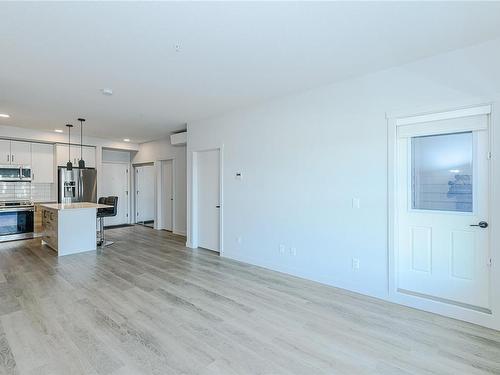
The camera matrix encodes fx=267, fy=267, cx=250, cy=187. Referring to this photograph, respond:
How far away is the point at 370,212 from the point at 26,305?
13.4 feet

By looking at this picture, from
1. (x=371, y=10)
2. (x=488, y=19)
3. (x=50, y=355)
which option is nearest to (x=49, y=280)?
(x=50, y=355)

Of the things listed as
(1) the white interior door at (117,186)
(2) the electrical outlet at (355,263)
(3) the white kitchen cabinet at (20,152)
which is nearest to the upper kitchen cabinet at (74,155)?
(3) the white kitchen cabinet at (20,152)

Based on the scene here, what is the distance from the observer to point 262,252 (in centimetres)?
443

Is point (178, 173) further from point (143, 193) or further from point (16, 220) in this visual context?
point (16, 220)

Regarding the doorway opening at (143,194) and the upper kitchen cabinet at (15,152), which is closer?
the upper kitchen cabinet at (15,152)

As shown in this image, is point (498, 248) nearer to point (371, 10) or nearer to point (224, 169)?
point (371, 10)

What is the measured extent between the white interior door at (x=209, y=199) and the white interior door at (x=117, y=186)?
4164 millimetres

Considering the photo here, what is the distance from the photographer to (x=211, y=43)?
8.23ft

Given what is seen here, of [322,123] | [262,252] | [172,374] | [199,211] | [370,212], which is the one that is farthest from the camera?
[199,211]

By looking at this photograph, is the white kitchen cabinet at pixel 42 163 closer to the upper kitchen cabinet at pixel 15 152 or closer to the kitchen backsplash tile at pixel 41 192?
the upper kitchen cabinet at pixel 15 152

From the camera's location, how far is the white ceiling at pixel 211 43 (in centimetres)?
206

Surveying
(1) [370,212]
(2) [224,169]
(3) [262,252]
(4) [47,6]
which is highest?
(4) [47,6]

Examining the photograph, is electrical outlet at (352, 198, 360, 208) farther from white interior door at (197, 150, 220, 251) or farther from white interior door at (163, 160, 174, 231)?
white interior door at (163, 160, 174, 231)

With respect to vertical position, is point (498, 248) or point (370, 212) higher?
point (370, 212)
